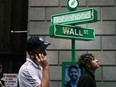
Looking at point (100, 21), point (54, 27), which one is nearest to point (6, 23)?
point (100, 21)

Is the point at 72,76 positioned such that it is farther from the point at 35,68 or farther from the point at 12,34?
the point at 35,68

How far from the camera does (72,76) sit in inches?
292

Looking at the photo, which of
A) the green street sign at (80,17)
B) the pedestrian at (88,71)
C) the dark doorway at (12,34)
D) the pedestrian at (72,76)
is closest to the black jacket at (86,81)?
the pedestrian at (88,71)

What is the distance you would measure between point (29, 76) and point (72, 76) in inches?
167

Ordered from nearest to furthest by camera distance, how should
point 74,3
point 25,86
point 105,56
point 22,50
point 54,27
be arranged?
point 25,86, point 54,27, point 74,3, point 105,56, point 22,50

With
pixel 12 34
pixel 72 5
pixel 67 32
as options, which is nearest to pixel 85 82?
pixel 67 32

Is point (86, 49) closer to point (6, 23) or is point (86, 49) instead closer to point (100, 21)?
point (100, 21)

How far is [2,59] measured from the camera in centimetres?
1044

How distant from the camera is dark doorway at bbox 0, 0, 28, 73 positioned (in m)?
10.4

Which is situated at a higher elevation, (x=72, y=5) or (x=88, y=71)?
(x=72, y=5)

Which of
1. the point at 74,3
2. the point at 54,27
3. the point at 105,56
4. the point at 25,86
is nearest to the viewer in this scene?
the point at 25,86

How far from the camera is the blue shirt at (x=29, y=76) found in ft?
10.6

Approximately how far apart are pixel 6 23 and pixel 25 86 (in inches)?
292

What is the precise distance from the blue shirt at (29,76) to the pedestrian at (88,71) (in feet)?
5.98
